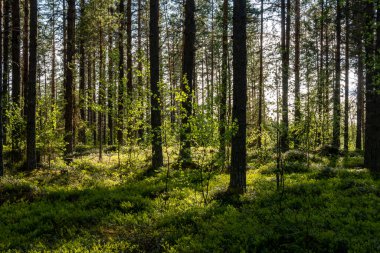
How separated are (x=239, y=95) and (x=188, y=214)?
3.65 m

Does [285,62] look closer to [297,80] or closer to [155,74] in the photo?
[297,80]

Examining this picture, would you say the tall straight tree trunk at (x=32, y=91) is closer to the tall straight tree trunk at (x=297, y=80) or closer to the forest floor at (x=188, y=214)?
the forest floor at (x=188, y=214)

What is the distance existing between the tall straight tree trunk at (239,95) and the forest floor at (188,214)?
679mm

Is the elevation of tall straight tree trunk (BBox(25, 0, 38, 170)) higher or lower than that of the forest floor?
higher

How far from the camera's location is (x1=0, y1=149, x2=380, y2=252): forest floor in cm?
651

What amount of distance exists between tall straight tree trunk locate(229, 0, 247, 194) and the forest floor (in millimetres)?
679

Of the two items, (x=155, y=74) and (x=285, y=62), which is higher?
(x=285, y=62)

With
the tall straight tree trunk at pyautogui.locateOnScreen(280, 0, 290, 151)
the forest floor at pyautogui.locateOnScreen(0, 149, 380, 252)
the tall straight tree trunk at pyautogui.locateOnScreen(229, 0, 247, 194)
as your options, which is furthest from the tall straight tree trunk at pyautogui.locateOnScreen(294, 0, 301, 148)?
the tall straight tree trunk at pyautogui.locateOnScreen(229, 0, 247, 194)

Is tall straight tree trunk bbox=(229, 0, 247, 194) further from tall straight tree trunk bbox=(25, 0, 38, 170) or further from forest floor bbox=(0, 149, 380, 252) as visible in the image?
tall straight tree trunk bbox=(25, 0, 38, 170)

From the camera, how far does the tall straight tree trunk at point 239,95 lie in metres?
9.37

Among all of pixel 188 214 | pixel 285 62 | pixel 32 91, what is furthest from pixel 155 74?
pixel 285 62

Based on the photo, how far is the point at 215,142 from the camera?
9.15 meters

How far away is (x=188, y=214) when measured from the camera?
8.08 m

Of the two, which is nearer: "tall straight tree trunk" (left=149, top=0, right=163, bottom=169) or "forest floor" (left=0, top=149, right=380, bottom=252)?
"forest floor" (left=0, top=149, right=380, bottom=252)
